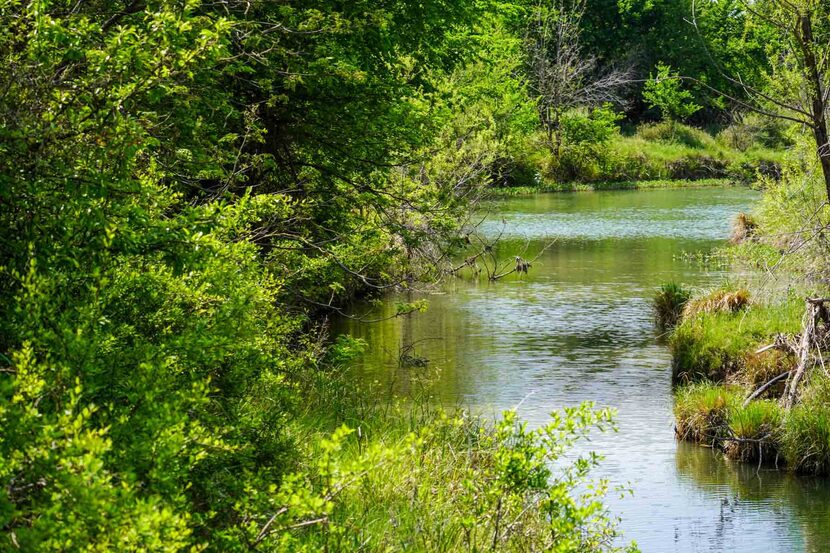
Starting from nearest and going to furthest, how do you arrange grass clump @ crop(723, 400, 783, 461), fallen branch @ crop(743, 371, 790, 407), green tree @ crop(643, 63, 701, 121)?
grass clump @ crop(723, 400, 783, 461)
fallen branch @ crop(743, 371, 790, 407)
green tree @ crop(643, 63, 701, 121)

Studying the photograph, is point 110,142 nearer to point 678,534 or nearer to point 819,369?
point 678,534

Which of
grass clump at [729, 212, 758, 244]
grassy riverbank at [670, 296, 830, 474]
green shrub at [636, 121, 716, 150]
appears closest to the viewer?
grassy riverbank at [670, 296, 830, 474]

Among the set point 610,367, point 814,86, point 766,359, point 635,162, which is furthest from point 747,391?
point 635,162

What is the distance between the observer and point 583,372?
1559 centimetres

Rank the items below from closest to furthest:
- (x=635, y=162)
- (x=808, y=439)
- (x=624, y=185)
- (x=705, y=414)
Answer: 1. (x=808, y=439)
2. (x=705, y=414)
3. (x=624, y=185)
4. (x=635, y=162)

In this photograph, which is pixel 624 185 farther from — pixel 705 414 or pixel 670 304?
pixel 705 414

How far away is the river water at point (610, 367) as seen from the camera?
10.1m

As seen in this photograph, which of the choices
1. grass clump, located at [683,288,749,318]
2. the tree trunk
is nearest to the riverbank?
grass clump, located at [683,288,749,318]

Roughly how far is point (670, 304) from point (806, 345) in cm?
687

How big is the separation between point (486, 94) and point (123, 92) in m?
32.8

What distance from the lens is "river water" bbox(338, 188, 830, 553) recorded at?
1012 cm

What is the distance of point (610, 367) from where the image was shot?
52.3ft

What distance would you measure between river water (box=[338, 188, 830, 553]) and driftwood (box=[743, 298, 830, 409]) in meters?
0.89

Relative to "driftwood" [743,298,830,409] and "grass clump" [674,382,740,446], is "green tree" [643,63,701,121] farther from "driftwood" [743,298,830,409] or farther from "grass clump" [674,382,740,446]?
"grass clump" [674,382,740,446]
